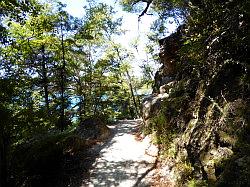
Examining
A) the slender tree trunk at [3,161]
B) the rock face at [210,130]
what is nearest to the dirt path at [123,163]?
the rock face at [210,130]

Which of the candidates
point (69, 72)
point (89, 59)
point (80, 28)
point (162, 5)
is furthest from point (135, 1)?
point (89, 59)

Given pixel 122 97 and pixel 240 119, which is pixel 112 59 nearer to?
pixel 122 97

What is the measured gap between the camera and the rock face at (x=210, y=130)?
5820 mm

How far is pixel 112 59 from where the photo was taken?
28547 millimetres

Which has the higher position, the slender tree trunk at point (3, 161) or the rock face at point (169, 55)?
the rock face at point (169, 55)

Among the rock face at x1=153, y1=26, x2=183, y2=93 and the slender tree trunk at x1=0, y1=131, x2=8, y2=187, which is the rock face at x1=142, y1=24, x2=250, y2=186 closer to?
the slender tree trunk at x1=0, y1=131, x2=8, y2=187

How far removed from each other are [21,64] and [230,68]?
14027 mm

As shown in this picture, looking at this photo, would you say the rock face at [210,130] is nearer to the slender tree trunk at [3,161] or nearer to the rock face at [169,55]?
the slender tree trunk at [3,161]

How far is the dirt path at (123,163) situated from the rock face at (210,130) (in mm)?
819

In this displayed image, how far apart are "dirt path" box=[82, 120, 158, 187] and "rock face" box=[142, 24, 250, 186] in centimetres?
82

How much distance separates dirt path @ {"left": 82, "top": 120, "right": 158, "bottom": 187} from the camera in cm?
936

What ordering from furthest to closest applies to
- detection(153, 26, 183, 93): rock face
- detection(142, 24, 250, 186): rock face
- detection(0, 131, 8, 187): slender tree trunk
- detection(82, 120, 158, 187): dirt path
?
detection(153, 26, 183, 93): rock face, detection(0, 131, 8, 187): slender tree trunk, detection(82, 120, 158, 187): dirt path, detection(142, 24, 250, 186): rock face

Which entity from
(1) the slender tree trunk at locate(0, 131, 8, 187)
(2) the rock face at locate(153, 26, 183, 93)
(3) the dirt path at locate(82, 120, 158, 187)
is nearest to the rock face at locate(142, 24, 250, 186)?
(3) the dirt path at locate(82, 120, 158, 187)

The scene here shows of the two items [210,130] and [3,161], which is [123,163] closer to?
[3,161]
